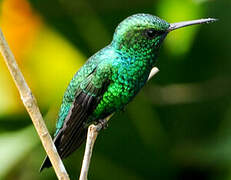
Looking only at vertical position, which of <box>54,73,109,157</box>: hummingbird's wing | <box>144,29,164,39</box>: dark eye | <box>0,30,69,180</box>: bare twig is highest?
<box>0,30,69,180</box>: bare twig

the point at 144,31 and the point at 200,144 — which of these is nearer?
the point at 144,31

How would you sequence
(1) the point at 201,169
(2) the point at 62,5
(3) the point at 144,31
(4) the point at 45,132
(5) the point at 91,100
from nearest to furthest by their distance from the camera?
(4) the point at 45,132 → (3) the point at 144,31 → (5) the point at 91,100 → (1) the point at 201,169 → (2) the point at 62,5

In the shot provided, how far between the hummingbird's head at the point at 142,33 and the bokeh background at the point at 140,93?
131 centimetres

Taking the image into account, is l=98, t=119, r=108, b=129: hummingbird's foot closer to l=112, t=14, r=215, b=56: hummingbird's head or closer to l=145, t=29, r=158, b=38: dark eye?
l=112, t=14, r=215, b=56: hummingbird's head

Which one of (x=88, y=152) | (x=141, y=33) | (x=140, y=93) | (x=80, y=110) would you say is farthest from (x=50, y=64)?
(x=88, y=152)

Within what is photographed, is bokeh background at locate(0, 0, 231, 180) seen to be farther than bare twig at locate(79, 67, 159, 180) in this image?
Yes

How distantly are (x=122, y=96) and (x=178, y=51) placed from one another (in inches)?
64.8

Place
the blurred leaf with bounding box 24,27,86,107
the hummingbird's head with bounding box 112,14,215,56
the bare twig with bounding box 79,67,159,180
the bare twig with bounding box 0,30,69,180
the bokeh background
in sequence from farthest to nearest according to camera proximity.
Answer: the blurred leaf with bounding box 24,27,86,107, the bokeh background, the hummingbird's head with bounding box 112,14,215,56, the bare twig with bounding box 79,67,159,180, the bare twig with bounding box 0,30,69,180

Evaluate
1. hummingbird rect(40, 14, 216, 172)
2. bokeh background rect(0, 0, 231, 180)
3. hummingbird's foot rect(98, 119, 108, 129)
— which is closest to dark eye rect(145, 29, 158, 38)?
hummingbird rect(40, 14, 216, 172)

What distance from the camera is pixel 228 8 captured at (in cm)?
394

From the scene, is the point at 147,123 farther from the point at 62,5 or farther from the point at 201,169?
the point at 62,5

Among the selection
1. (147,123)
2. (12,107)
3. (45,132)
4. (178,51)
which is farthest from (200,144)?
(45,132)

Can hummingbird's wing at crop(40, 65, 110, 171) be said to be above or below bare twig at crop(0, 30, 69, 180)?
below

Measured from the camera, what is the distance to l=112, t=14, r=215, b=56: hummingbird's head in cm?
222
